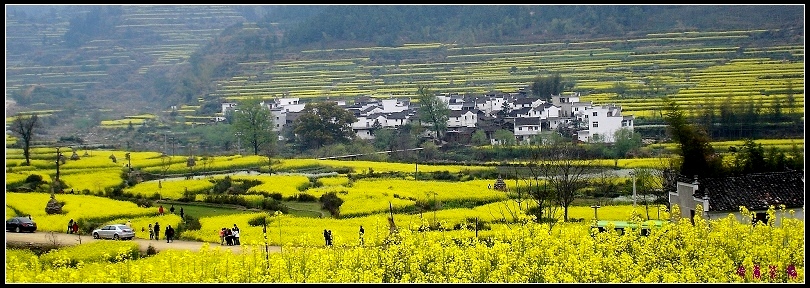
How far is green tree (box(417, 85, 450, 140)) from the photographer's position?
3778 centimetres

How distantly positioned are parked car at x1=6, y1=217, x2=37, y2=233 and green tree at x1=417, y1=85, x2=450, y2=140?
20.8 metres

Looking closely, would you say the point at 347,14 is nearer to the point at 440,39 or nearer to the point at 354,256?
the point at 440,39

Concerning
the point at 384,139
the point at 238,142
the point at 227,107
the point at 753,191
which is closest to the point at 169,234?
the point at 753,191

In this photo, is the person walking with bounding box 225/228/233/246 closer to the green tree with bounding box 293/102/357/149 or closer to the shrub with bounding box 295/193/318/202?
the shrub with bounding box 295/193/318/202

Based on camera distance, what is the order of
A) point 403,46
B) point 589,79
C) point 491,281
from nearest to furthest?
point 491,281 < point 589,79 < point 403,46

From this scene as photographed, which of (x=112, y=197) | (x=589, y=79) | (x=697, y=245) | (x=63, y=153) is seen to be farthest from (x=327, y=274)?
(x=589, y=79)

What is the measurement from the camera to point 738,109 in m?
34.1

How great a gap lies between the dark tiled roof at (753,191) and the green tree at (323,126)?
2067 cm

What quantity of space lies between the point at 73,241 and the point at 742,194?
35.4ft

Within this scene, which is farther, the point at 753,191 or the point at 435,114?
the point at 435,114

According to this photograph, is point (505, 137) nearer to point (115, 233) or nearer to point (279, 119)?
point (279, 119)

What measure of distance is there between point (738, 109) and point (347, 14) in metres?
27.2

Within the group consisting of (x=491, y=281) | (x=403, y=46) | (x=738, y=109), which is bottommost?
(x=491, y=281)

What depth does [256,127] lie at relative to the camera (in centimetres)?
3578
